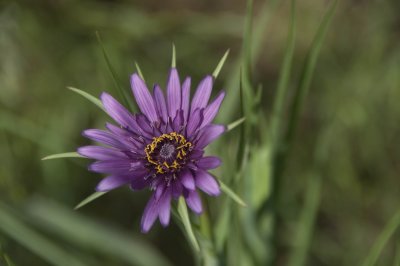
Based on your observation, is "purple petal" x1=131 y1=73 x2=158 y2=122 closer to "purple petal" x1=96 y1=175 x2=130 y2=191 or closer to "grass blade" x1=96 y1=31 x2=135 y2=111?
"grass blade" x1=96 y1=31 x2=135 y2=111

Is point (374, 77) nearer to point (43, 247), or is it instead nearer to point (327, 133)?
point (327, 133)

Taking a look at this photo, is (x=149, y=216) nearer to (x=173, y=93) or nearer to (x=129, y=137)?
(x=129, y=137)

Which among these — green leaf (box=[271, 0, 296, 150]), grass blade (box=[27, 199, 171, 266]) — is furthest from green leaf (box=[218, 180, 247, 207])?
grass blade (box=[27, 199, 171, 266])

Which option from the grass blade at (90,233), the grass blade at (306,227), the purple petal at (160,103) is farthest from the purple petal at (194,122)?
the grass blade at (90,233)

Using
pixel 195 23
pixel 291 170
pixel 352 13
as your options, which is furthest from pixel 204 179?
pixel 352 13

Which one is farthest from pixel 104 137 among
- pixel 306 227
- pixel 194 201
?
pixel 306 227

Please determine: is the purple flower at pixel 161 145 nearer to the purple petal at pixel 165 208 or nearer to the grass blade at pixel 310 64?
the purple petal at pixel 165 208
